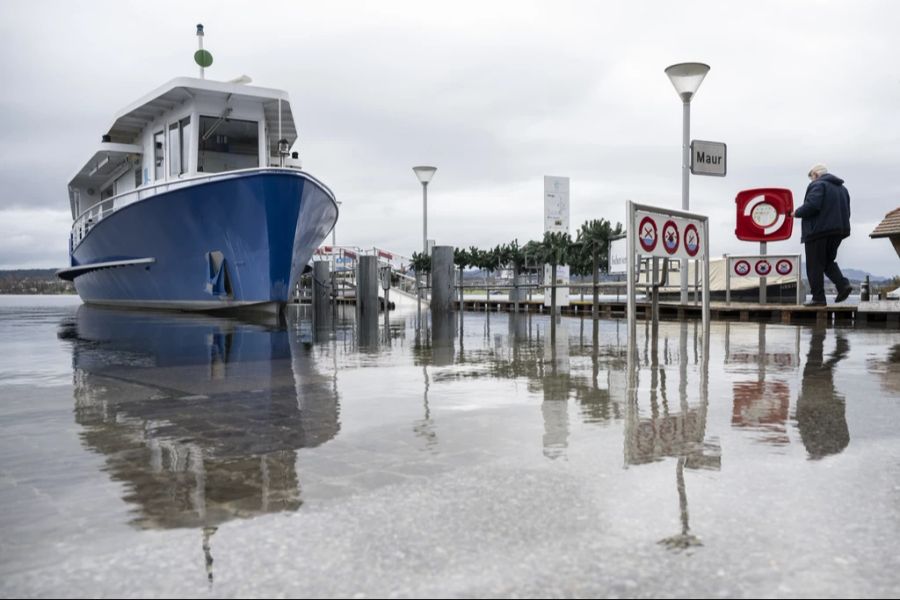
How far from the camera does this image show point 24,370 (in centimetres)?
677

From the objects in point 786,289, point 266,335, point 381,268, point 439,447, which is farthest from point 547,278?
point 786,289

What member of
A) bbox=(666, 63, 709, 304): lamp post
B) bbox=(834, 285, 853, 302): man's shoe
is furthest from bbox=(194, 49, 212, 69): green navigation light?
bbox=(834, 285, 853, 302): man's shoe

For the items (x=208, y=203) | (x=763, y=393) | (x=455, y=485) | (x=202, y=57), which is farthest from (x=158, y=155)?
(x=455, y=485)

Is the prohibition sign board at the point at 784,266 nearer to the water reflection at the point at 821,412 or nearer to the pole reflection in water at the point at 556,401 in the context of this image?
the pole reflection in water at the point at 556,401

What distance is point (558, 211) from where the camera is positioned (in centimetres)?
1873

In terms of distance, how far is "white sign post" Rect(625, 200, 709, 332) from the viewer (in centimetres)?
791

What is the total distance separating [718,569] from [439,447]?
5.31 feet

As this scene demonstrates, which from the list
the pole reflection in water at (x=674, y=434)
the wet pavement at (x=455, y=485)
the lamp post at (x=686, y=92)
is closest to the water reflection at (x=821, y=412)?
the wet pavement at (x=455, y=485)

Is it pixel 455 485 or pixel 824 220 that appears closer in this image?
pixel 455 485

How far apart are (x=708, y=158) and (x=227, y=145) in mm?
12192

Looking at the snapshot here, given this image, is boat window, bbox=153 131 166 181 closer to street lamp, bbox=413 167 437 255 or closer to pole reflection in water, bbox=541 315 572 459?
street lamp, bbox=413 167 437 255

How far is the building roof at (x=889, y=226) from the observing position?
54.6 ft

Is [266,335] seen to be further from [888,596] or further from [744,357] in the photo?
[888,596]

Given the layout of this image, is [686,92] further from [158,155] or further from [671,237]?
[158,155]
